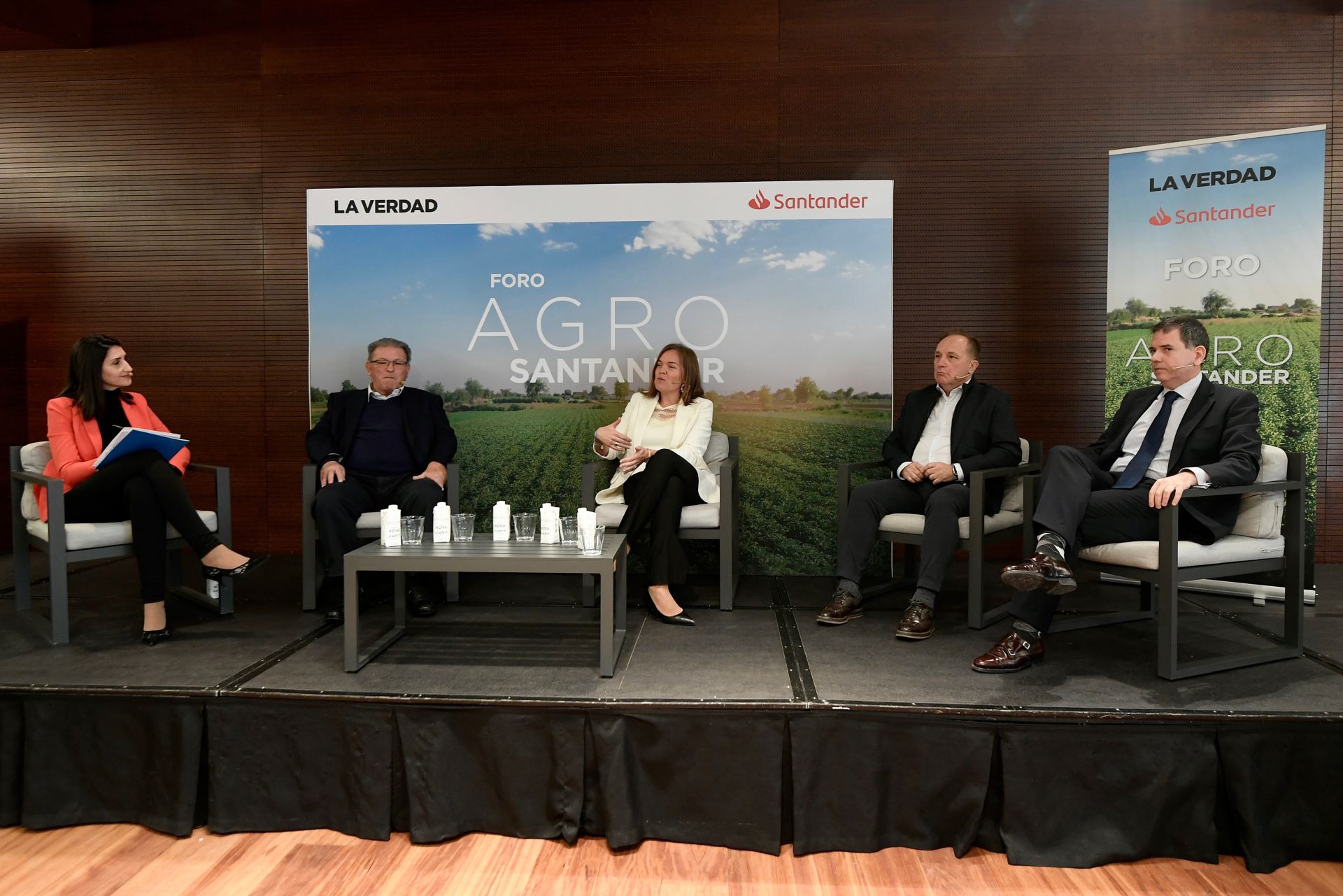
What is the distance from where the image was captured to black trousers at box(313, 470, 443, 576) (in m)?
3.51

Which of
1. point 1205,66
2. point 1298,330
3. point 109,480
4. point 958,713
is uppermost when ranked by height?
point 1205,66

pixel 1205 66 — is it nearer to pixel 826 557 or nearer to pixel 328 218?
pixel 826 557

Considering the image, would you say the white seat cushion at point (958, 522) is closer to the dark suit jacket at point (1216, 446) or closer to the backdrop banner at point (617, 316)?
the dark suit jacket at point (1216, 446)

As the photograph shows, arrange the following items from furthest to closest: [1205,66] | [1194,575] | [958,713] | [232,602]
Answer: [1205,66] < [232,602] < [1194,575] < [958,713]

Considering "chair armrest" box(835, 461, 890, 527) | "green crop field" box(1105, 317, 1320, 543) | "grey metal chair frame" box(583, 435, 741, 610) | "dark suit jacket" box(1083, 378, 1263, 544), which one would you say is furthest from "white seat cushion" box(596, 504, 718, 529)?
"green crop field" box(1105, 317, 1320, 543)

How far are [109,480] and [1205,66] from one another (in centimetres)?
550

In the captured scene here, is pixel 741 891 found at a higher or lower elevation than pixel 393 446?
lower

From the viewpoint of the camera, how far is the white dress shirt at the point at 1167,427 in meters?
3.11

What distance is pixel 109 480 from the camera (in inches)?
127

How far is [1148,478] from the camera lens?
3.10 m

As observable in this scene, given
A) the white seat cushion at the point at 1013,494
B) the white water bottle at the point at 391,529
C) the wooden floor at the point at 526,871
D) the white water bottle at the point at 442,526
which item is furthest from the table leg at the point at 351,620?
the white seat cushion at the point at 1013,494

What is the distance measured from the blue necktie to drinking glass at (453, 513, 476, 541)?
2.34m

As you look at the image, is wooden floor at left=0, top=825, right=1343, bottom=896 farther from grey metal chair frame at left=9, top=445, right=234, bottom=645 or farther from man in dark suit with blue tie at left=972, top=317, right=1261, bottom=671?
grey metal chair frame at left=9, top=445, right=234, bottom=645

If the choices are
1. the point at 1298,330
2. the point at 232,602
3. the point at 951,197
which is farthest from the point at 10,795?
the point at 1298,330
